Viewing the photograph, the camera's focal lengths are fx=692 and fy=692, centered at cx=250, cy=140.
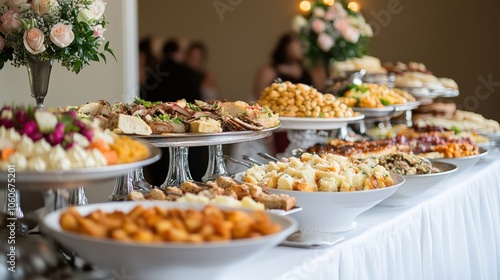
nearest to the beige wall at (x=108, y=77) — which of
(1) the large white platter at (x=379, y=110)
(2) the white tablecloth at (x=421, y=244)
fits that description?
(1) the large white platter at (x=379, y=110)

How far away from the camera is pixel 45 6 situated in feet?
7.38

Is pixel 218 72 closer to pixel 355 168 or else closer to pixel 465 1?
pixel 465 1

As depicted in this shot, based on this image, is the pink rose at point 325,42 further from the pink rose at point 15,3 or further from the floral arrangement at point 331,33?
the pink rose at point 15,3

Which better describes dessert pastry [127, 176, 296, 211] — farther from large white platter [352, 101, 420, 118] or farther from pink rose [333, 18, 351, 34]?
pink rose [333, 18, 351, 34]

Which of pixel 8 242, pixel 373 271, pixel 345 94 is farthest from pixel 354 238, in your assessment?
pixel 345 94

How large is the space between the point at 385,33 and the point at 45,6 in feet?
15.7

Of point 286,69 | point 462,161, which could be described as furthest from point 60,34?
point 286,69

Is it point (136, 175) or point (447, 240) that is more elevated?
point (136, 175)

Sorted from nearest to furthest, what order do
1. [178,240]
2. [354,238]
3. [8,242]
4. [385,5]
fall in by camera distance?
1. [178,240]
2. [8,242]
3. [354,238]
4. [385,5]

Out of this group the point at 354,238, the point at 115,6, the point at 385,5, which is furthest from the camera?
the point at 385,5

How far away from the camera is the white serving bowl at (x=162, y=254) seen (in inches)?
41.4

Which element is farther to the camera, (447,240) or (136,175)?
(447,240)

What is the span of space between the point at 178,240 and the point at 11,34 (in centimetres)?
154

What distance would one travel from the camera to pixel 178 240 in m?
1.06
